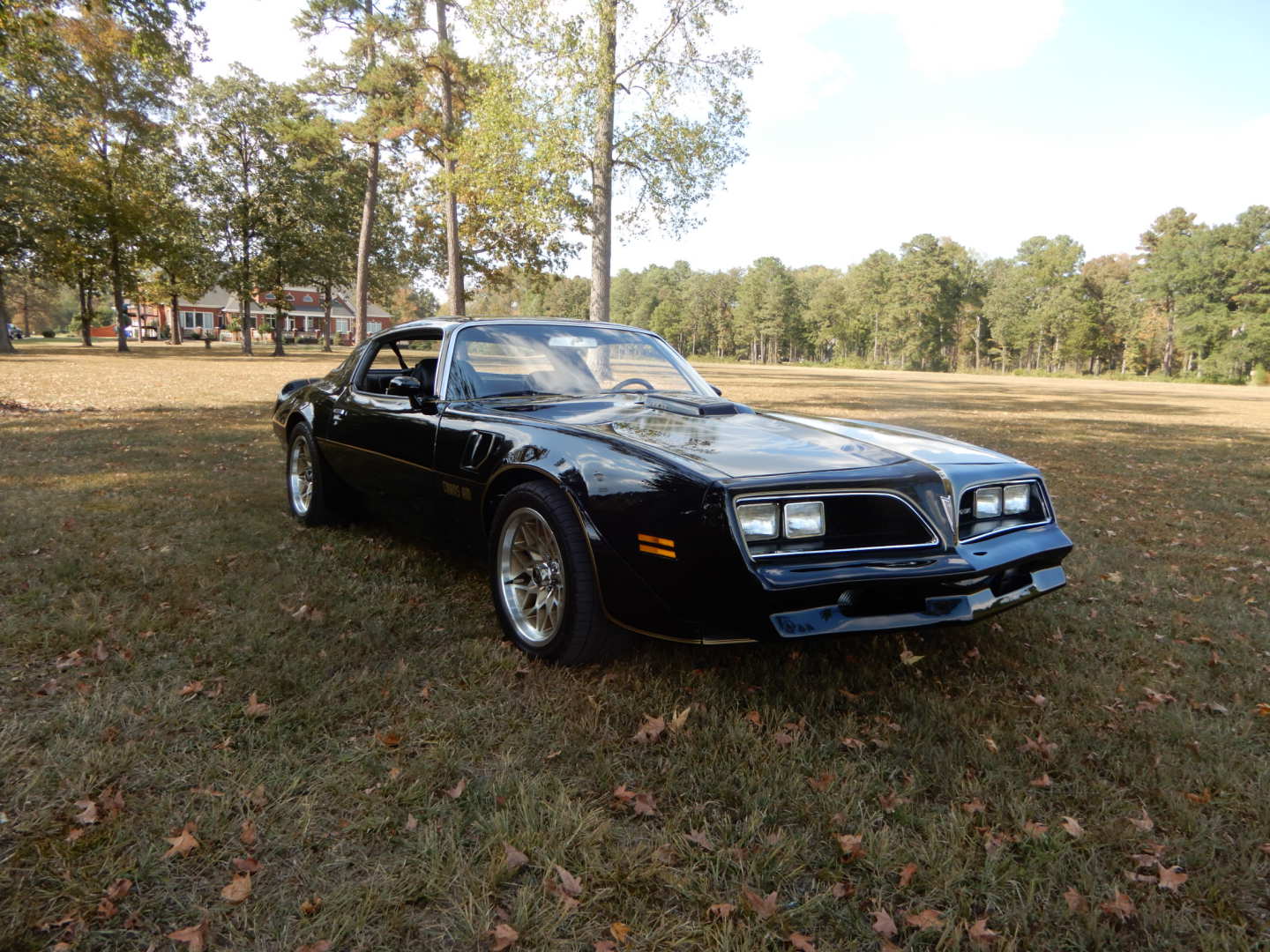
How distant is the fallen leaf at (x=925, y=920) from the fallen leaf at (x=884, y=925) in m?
0.04

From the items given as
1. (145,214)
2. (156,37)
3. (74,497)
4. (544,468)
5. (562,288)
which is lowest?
(74,497)

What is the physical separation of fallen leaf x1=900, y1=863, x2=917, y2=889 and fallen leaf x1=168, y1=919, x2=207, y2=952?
169 cm

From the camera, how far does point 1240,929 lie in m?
1.79

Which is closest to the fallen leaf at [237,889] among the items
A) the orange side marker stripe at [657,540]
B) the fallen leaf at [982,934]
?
the orange side marker stripe at [657,540]

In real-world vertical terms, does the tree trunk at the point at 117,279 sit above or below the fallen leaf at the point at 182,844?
above

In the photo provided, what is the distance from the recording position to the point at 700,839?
6.79ft

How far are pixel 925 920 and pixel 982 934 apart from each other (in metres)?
0.13

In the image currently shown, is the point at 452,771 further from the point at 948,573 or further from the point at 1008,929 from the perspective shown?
the point at 948,573

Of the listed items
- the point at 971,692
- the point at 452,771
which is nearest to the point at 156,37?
the point at 452,771

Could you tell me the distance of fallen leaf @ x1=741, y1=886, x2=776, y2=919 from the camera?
5.95 ft

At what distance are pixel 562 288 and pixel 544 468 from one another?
115069 mm

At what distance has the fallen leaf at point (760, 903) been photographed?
1.81 metres

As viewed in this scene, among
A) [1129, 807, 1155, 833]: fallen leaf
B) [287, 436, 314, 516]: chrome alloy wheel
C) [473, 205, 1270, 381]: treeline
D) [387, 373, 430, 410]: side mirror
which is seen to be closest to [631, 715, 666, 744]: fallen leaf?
[1129, 807, 1155, 833]: fallen leaf

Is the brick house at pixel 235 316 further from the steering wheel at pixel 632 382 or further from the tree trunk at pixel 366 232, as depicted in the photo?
the steering wheel at pixel 632 382
